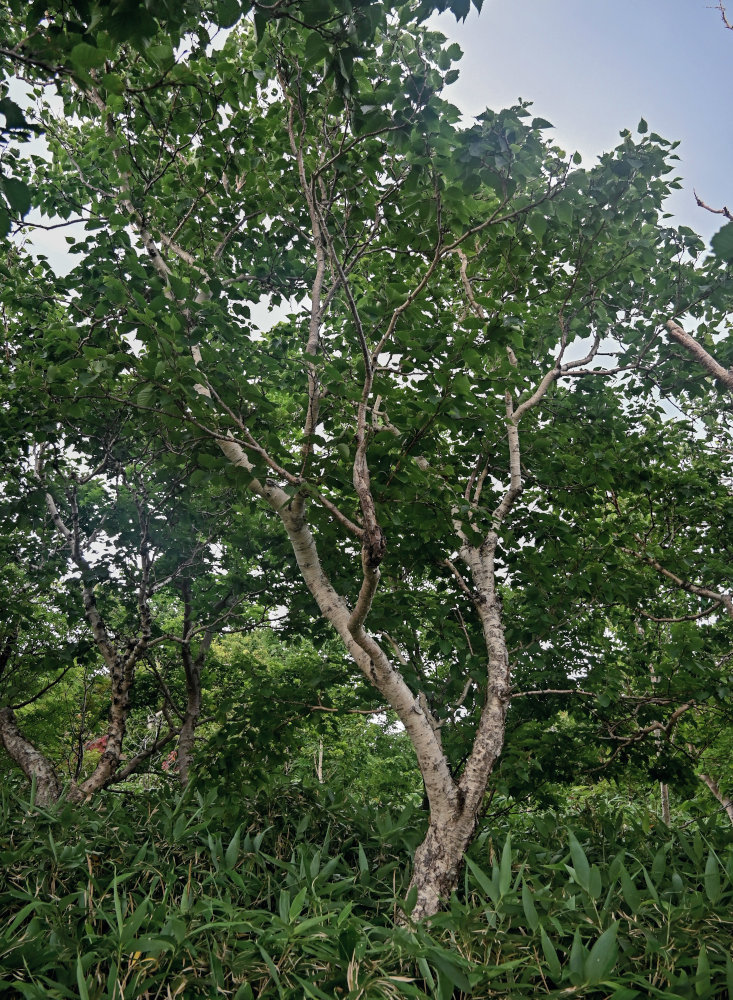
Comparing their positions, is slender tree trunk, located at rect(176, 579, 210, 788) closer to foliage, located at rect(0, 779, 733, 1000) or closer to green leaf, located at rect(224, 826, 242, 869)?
foliage, located at rect(0, 779, 733, 1000)

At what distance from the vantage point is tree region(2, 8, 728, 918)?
12.7 ft

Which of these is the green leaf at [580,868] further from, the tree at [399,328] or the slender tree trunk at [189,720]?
the slender tree trunk at [189,720]

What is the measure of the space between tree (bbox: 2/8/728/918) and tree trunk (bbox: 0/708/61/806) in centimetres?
386

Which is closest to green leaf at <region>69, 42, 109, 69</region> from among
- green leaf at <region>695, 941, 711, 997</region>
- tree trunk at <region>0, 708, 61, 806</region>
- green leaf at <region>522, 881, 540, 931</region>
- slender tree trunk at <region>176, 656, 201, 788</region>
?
green leaf at <region>522, 881, 540, 931</region>

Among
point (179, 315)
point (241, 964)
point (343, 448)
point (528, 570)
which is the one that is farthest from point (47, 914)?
point (528, 570)

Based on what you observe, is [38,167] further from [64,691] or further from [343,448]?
[64,691]

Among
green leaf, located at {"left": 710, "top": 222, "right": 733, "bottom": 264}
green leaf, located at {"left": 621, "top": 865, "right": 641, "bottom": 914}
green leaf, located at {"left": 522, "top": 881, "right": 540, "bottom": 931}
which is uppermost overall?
green leaf, located at {"left": 710, "top": 222, "right": 733, "bottom": 264}

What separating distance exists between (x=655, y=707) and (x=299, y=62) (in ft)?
21.8

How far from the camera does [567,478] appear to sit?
5.88m

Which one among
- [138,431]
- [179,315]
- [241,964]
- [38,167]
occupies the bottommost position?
[241,964]

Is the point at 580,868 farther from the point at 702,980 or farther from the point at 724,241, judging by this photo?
the point at 724,241

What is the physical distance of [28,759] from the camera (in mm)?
6699

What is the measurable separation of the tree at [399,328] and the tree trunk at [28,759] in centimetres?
386

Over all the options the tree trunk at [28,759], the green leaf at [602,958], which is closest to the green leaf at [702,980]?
the green leaf at [602,958]
